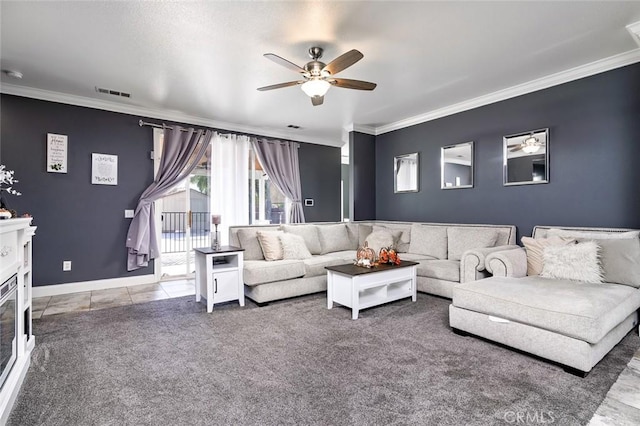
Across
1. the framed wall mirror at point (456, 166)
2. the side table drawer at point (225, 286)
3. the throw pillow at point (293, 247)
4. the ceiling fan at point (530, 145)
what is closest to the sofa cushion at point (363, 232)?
the throw pillow at point (293, 247)

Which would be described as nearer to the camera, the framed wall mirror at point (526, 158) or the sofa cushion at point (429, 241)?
the framed wall mirror at point (526, 158)

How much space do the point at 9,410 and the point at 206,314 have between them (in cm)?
177

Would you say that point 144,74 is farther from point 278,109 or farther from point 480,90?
point 480,90

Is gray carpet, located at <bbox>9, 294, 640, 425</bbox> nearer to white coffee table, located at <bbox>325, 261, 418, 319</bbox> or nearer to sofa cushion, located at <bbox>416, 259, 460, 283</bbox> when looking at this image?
white coffee table, located at <bbox>325, 261, 418, 319</bbox>

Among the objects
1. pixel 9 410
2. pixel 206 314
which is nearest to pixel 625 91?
pixel 206 314

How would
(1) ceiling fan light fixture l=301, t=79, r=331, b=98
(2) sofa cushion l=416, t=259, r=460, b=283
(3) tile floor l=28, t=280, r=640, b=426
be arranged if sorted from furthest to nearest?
(2) sofa cushion l=416, t=259, r=460, b=283, (1) ceiling fan light fixture l=301, t=79, r=331, b=98, (3) tile floor l=28, t=280, r=640, b=426

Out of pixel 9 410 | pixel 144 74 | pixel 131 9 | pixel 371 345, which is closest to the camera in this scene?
pixel 9 410

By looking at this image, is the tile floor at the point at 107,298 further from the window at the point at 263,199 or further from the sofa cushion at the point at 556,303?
the sofa cushion at the point at 556,303

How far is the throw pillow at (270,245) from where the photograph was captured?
4059mm

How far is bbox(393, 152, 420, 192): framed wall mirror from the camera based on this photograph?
5.44 m

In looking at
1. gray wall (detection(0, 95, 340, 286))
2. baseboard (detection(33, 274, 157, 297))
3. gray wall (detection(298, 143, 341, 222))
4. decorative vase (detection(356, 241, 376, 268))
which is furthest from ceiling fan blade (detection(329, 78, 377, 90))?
baseboard (detection(33, 274, 157, 297))

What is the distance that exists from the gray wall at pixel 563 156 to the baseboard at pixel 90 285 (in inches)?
180

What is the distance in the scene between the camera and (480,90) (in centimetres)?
418

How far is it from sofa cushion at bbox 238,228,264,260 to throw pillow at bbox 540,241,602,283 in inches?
123
